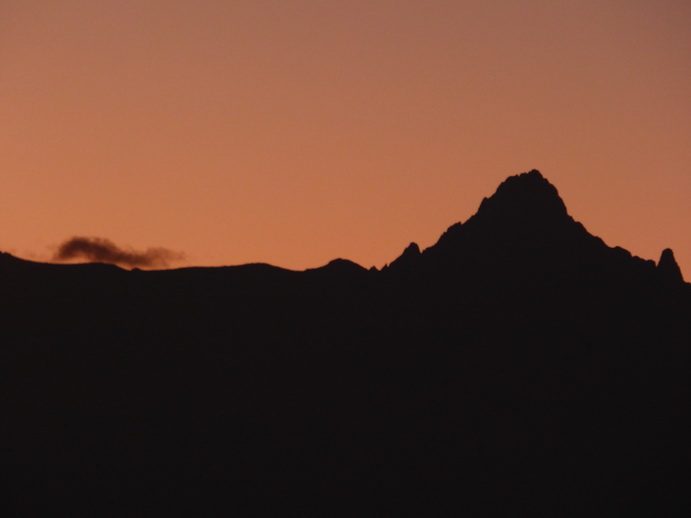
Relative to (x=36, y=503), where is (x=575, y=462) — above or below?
above

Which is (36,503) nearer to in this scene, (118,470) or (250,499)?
(118,470)

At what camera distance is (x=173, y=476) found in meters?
191

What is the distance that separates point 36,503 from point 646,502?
98.5 metres

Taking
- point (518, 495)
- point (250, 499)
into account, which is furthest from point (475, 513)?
point (250, 499)

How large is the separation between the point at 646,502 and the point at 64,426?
3849 inches

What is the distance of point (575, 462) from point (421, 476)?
26508 millimetres

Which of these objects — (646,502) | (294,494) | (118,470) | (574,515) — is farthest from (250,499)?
(646,502)

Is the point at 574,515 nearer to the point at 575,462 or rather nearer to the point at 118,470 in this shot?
the point at 575,462

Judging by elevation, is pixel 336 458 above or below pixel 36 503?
above

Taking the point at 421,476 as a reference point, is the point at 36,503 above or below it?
below

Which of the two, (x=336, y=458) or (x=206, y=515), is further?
(x=336, y=458)

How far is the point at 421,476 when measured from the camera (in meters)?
196

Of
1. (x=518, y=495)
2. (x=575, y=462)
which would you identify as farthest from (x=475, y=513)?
(x=575, y=462)

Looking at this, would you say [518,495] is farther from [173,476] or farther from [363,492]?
[173,476]
